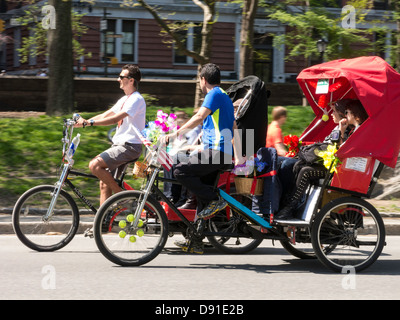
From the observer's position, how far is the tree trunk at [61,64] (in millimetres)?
15414

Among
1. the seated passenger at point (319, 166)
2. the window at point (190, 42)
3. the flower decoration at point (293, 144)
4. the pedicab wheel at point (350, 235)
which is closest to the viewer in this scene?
the pedicab wheel at point (350, 235)

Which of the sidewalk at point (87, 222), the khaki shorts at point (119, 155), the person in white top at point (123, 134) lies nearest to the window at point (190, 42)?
the sidewalk at point (87, 222)

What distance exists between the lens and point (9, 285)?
596cm

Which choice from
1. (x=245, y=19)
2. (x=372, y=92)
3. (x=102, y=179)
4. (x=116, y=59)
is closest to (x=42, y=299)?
(x=102, y=179)

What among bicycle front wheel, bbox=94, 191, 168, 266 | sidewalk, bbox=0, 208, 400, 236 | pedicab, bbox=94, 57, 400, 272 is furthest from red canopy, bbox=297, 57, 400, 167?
sidewalk, bbox=0, 208, 400, 236

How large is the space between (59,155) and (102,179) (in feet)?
18.0

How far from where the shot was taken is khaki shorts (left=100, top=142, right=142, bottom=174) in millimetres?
7555

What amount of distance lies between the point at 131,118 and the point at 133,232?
1409 millimetres

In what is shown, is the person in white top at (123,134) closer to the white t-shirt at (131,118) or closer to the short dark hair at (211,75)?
the white t-shirt at (131,118)

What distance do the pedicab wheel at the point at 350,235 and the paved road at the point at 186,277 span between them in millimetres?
146

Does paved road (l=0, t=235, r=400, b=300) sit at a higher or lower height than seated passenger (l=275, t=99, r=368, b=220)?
lower

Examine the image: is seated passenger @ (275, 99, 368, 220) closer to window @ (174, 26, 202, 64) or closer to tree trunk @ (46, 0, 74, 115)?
tree trunk @ (46, 0, 74, 115)

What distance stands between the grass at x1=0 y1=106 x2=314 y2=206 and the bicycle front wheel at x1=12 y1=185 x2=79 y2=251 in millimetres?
2952

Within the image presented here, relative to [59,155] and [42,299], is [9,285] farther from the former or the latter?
[59,155]
